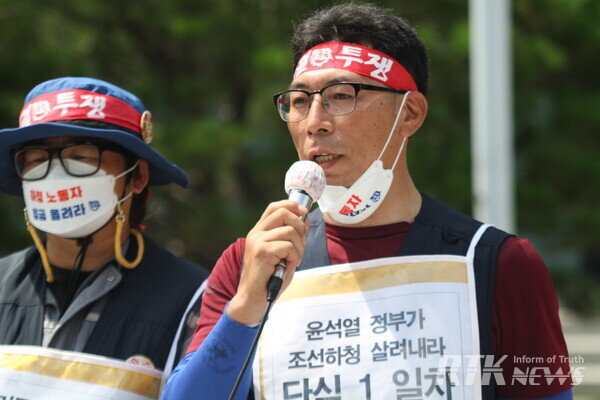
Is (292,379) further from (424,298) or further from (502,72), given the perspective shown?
(502,72)

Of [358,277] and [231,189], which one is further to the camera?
[231,189]

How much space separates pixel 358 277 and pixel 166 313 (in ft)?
2.53

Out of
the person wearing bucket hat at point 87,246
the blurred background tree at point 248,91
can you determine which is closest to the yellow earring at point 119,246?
the person wearing bucket hat at point 87,246

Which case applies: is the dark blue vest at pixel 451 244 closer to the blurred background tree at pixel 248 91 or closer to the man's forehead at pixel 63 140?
the man's forehead at pixel 63 140

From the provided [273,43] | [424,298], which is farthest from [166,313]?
[273,43]

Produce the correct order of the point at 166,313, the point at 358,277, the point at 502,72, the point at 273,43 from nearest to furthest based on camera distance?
the point at 358,277 → the point at 166,313 → the point at 502,72 → the point at 273,43

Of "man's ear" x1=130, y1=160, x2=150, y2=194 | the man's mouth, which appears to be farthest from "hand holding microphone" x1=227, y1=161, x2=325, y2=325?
"man's ear" x1=130, y1=160, x2=150, y2=194

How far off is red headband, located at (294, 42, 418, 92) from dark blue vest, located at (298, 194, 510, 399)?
0.41 meters

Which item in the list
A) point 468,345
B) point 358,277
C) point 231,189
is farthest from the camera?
point 231,189

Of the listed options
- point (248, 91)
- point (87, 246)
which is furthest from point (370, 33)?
point (248, 91)

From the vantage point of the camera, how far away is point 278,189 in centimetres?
835

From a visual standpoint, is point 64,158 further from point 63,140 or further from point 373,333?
point 373,333

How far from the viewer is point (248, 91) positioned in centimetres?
829

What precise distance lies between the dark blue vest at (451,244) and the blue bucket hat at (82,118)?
0.80m
